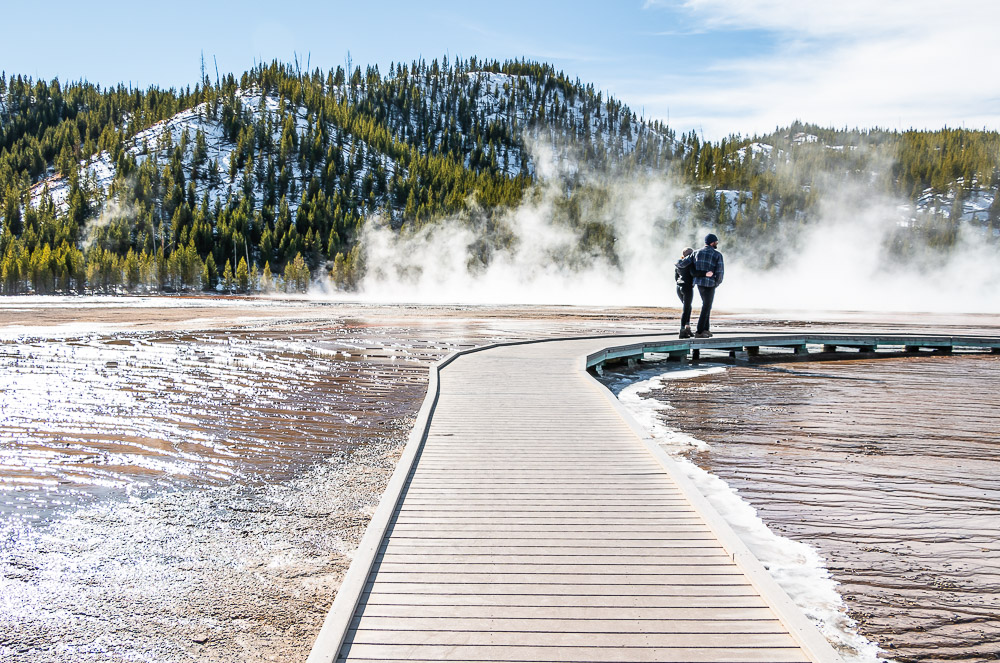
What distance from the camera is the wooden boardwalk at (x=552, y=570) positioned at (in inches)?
141

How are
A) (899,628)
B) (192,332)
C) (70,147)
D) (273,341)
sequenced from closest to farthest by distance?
(899,628) < (273,341) < (192,332) < (70,147)

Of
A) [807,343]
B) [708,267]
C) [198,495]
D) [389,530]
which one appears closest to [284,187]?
[807,343]

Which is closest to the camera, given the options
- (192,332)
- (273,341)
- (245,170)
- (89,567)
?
(89,567)

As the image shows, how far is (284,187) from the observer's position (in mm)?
117125

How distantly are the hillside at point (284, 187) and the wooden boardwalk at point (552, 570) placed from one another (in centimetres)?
8161

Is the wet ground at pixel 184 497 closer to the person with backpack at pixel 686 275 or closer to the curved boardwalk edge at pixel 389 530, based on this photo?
the curved boardwalk edge at pixel 389 530

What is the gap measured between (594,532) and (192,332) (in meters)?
21.5

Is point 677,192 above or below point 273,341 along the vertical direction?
above

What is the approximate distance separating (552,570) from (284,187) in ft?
397

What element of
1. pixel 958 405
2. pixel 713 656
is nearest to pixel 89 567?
pixel 713 656

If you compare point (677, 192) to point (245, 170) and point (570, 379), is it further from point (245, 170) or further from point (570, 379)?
point (570, 379)

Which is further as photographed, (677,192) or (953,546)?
(677,192)

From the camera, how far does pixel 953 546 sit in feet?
19.1

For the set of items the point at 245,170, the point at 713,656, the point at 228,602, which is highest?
the point at 245,170
